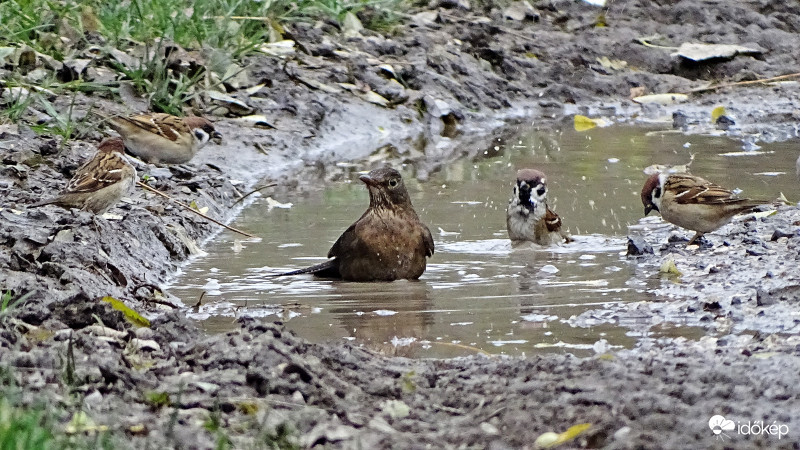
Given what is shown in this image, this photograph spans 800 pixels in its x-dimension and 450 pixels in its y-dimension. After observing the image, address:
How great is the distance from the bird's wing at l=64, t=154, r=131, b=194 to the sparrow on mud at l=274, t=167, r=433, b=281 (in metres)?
1.33

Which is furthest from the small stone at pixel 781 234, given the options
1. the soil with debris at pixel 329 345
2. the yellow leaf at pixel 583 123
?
the yellow leaf at pixel 583 123

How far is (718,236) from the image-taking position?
818 centimetres

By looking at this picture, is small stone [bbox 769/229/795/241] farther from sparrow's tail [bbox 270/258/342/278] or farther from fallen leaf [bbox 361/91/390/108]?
fallen leaf [bbox 361/91/390/108]

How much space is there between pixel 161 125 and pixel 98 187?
7.70 ft

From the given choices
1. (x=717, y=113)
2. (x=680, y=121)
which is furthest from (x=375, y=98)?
(x=717, y=113)

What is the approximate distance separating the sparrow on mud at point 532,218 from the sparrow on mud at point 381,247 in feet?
3.54

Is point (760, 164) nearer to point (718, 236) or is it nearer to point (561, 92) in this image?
point (718, 236)

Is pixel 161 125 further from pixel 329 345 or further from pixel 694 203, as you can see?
pixel 329 345

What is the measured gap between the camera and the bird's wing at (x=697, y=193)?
26.6ft

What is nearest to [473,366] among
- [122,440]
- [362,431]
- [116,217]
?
[362,431]

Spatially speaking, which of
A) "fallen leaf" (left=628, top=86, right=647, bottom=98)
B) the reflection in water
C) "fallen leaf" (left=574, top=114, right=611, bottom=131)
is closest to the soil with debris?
the reflection in water

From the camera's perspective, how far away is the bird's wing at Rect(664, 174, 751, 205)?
319 inches

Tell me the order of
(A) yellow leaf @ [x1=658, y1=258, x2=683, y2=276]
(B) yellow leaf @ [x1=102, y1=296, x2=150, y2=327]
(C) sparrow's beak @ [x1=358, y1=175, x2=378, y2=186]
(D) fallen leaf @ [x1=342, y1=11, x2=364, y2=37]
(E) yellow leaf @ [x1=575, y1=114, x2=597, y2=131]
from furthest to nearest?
(D) fallen leaf @ [x1=342, y1=11, x2=364, y2=37] < (E) yellow leaf @ [x1=575, y1=114, x2=597, y2=131] < (C) sparrow's beak @ [x1=358, y1=175, x2=378, y2=186] < (A) yellow leaf @ [x1=658, y1=258, x2=683, y2=276] < (B) yellow leaf @ [x1=102, y1=296, x2=150, y2=327]

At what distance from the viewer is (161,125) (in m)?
9.57
